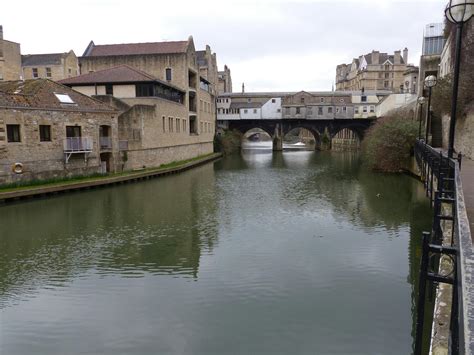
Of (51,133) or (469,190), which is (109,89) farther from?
(469,190)

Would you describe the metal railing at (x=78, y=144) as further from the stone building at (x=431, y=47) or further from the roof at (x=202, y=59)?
the roof at (x=202, y=59)

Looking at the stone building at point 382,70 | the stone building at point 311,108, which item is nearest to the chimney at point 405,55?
the stone building at point 382,70

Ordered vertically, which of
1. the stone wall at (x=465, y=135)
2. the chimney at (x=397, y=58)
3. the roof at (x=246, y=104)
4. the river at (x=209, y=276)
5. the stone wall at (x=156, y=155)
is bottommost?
the river at (x=209, y=276)

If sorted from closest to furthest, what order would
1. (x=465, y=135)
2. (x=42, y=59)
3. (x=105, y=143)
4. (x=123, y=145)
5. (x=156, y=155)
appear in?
(x=465, y=135)
(x=105, y=143)
(x=123, y=145)
(x=156, y=155)
(x=42, y=59)

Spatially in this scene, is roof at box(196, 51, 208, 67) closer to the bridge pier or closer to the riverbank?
the bridge pier

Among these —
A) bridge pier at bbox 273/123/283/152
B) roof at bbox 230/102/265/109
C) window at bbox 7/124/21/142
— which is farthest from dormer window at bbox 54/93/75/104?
bridge pier at bbox 273/123/283/152

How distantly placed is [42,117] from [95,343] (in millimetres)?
19090

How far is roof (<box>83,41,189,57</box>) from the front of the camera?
42188 millimetres

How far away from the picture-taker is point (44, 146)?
23344mm

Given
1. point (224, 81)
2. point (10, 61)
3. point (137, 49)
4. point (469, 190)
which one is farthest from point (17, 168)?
point (224, 81)

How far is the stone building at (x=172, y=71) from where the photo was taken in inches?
1487

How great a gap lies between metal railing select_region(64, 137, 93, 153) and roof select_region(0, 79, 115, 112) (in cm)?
190

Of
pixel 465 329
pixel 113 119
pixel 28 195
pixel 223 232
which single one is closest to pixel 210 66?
pixel 113 119

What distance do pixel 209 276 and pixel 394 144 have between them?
956 inches
